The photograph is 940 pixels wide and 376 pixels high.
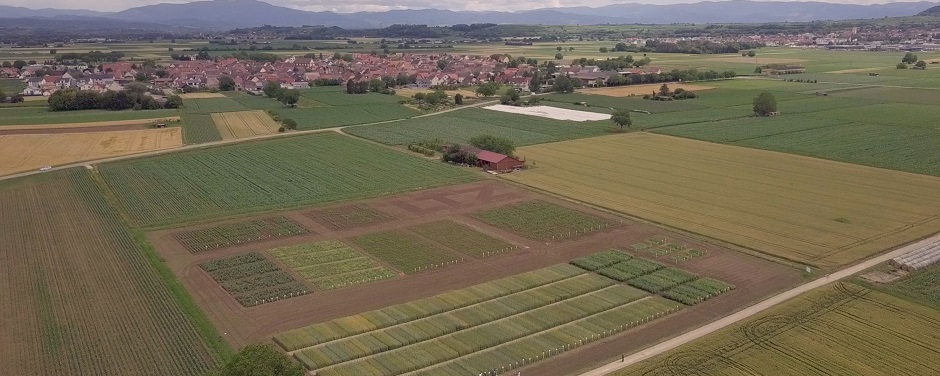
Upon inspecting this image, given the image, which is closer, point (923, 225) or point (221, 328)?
point (221, 328)

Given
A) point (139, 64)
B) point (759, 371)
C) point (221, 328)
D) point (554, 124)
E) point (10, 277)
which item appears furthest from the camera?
point (139, 64)

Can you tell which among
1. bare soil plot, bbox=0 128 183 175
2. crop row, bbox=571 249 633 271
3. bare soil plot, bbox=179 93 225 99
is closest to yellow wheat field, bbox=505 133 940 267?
crop row, bbox=571 249 633 271

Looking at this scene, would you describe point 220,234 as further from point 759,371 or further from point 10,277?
point 759,371

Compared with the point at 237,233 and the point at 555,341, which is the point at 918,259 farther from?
the point at 237,233

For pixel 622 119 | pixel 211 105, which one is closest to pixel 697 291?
pixel 622 119

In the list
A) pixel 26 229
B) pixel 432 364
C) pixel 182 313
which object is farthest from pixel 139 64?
pixel 432 364

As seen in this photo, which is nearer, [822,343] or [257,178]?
[822,343]
